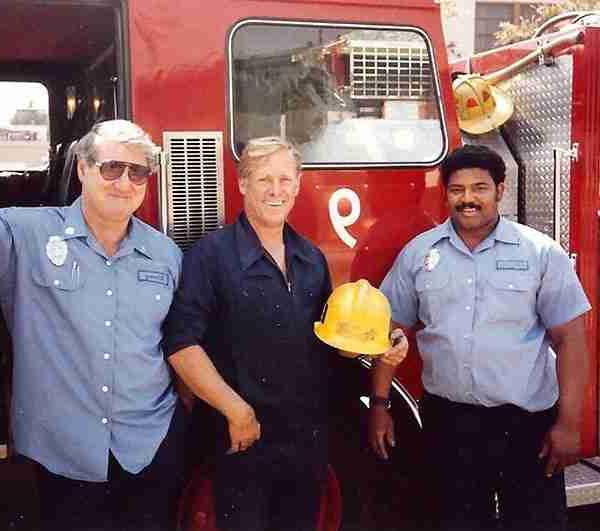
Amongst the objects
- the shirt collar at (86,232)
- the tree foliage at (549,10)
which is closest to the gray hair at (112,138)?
the shirt collar at (86,232)

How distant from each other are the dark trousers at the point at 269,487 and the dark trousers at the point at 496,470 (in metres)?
0.51

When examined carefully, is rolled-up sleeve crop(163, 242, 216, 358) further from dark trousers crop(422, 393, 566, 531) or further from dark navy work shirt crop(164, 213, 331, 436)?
dark trousers crop(422, 393, 566, 531)

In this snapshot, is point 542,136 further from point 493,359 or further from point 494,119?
point 493,359

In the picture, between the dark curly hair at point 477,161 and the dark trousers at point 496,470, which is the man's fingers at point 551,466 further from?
the dark curly hair at point 477,161

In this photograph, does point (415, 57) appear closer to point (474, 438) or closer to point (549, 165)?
point (549, 165)

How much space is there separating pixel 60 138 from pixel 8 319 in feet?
7.87

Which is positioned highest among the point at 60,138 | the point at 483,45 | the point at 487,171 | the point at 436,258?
the point at 483,45

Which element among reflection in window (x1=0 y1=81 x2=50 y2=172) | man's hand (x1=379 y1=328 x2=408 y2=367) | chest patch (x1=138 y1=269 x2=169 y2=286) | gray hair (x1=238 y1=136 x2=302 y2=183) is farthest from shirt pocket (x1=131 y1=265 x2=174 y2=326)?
reflection in window (x1=0 y1=81 x2=50 y2=172)

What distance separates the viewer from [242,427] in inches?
96.6

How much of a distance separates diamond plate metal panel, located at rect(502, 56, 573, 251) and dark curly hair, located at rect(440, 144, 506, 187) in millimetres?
863

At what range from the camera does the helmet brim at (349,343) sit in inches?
99.6

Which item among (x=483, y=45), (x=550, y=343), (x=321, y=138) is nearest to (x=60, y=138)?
(x=321, y=138)

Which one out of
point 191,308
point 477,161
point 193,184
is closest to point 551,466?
point 477,161

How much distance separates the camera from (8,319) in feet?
8.11
